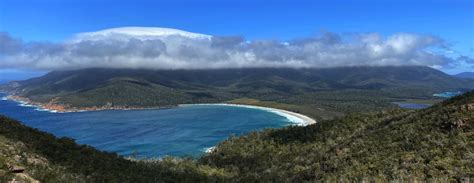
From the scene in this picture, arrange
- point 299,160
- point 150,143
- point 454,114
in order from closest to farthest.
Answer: point 454,114, point 299,160, point 150,143

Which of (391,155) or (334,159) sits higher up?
(391,155)

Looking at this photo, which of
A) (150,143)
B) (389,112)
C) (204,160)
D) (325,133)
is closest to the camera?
(204,160)

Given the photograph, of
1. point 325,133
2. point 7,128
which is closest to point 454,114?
point 325,133

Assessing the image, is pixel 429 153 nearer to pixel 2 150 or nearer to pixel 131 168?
pixel 131 168

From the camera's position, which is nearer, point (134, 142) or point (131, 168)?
point (131, 168)

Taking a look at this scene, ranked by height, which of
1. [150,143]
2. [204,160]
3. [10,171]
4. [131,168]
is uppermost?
[10,171]

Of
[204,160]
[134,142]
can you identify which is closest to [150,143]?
[134,142]

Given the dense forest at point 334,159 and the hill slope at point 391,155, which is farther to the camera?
the hill slope at point 391,155

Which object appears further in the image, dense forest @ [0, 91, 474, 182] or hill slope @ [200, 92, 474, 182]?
hill slope @ [200, 92, 474, 182]

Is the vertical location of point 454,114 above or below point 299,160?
above

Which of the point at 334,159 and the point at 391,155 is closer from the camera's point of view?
the point at 391,155
